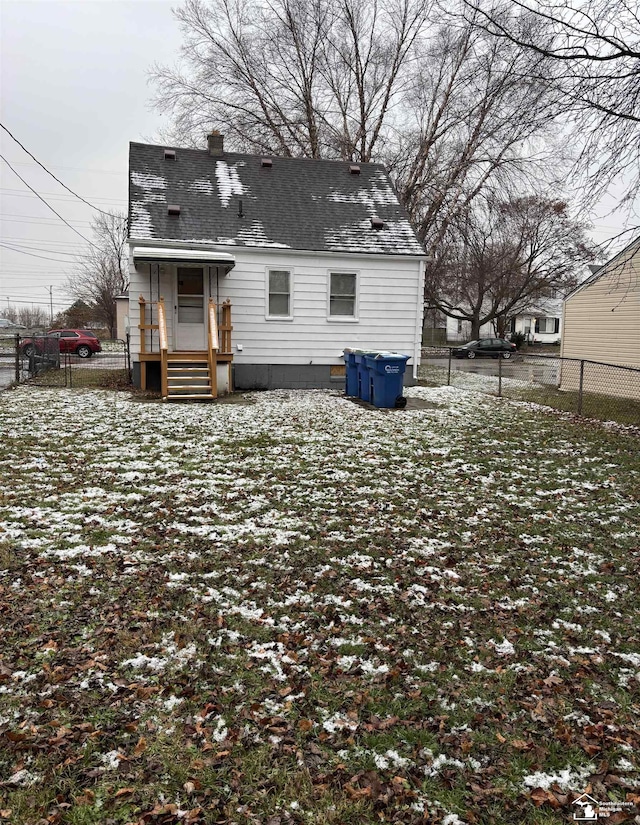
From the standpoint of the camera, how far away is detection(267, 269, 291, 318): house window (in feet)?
47.9

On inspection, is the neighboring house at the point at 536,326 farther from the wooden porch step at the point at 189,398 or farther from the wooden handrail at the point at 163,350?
the wooden porch step at the point at 189,398

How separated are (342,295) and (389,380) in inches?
162

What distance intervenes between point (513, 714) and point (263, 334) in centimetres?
1249

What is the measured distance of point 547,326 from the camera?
56.5 m

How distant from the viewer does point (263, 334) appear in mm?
14617

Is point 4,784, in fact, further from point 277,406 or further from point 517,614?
point 277,406

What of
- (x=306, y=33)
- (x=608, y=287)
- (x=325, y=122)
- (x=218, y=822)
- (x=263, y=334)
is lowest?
(x=218, y=822)

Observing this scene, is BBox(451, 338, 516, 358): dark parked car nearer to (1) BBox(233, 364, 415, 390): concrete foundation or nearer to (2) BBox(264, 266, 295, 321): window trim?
(1) BBox(233, 364, 415, 390): concrete foundation

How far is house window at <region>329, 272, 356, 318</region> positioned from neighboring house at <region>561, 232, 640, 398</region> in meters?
5.80

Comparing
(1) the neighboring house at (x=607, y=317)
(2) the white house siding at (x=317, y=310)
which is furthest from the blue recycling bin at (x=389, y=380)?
(1) the neighboring house at (x=607, y=317)

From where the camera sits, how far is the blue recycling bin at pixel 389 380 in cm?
1172

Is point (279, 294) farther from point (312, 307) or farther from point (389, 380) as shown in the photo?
point (389, 380)

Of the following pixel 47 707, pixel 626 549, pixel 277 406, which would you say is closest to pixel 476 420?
pixel 277 406

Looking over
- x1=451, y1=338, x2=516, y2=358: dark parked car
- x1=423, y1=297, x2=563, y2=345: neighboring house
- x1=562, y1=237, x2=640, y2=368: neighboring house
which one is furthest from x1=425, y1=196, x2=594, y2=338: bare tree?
Result: x1=562, y1=237, x2=640, y2=368: neighboring house
